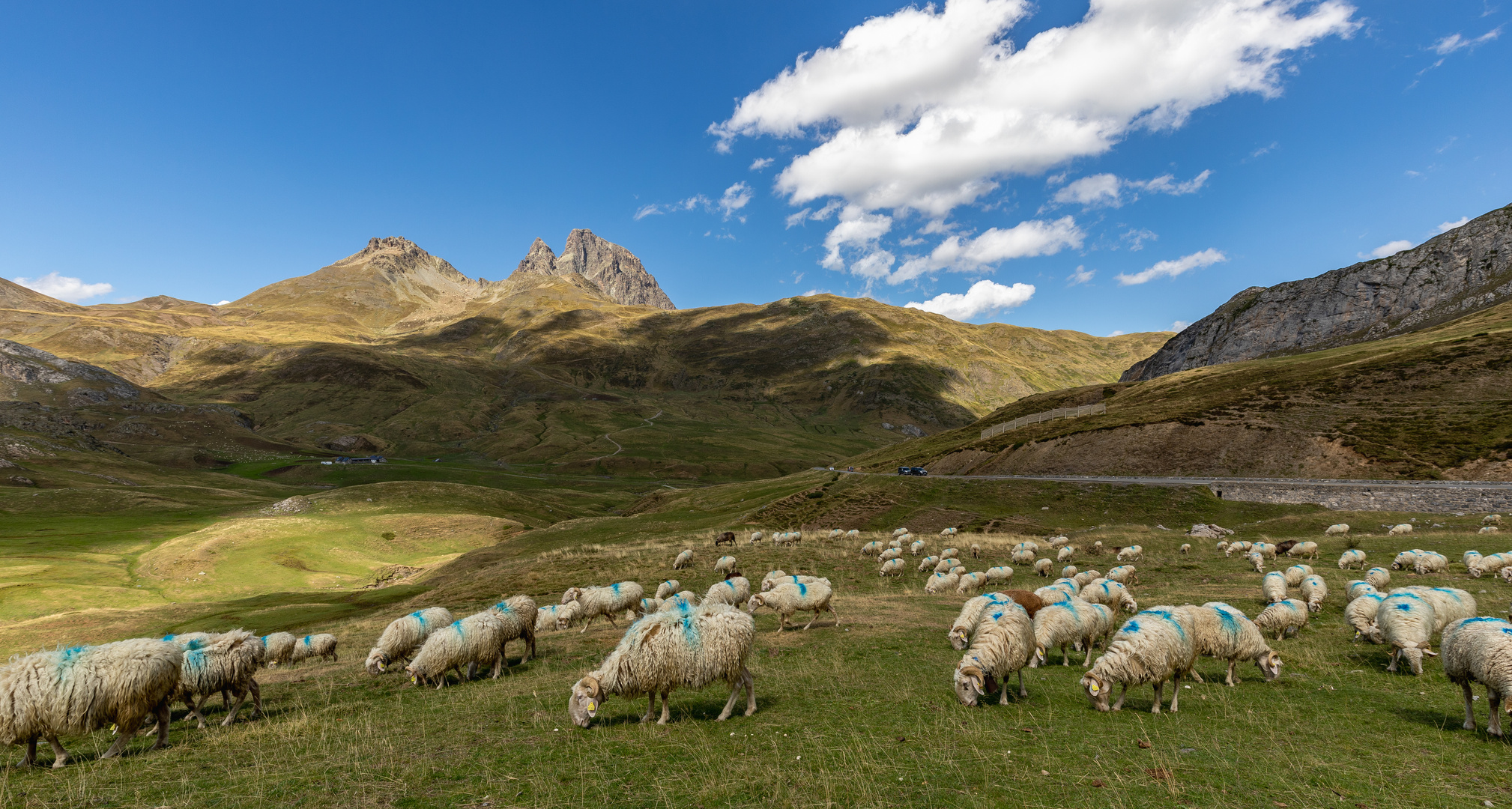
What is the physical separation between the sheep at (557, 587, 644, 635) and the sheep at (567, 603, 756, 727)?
12.9m

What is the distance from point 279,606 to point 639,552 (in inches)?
1152

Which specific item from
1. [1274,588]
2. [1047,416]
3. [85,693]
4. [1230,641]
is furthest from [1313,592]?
[1047,416]

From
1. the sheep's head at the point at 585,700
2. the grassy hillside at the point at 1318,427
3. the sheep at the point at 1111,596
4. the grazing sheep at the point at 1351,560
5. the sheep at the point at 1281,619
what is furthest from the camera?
the grassy hillside at the point at 1318,427

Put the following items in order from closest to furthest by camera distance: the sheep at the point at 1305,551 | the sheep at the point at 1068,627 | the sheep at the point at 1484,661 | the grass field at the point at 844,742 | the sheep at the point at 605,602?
the grass field at the point at 844,742 < the sheep at the point at 1484,661 < the sheep at the point at 1068,627 < the sheep at the point at 605,602 < the sheep at the point at 1305,551

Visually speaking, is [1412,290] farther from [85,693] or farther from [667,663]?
[85,693]

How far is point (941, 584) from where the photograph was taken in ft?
101

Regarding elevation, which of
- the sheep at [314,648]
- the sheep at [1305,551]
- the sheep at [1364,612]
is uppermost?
the sheep at [1364,612]

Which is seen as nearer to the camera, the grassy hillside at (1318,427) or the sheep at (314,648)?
the sheep at (314,648)

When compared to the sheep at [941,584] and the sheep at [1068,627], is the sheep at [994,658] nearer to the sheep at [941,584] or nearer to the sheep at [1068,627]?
the sheep at [1068,627]

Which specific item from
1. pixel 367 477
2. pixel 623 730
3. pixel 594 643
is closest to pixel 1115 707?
pixel 623 730

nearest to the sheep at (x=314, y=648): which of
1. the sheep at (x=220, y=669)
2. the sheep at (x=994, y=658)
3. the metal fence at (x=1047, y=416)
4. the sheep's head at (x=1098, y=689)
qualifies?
the sheep at (x=220, y=669)

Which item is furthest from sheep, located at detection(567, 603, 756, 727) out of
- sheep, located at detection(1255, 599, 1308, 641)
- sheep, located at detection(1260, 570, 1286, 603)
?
sheep, located at detection(1260, 570, 1286, 603)

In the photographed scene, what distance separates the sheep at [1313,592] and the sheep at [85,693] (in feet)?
114

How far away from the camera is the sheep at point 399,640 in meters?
19.3
